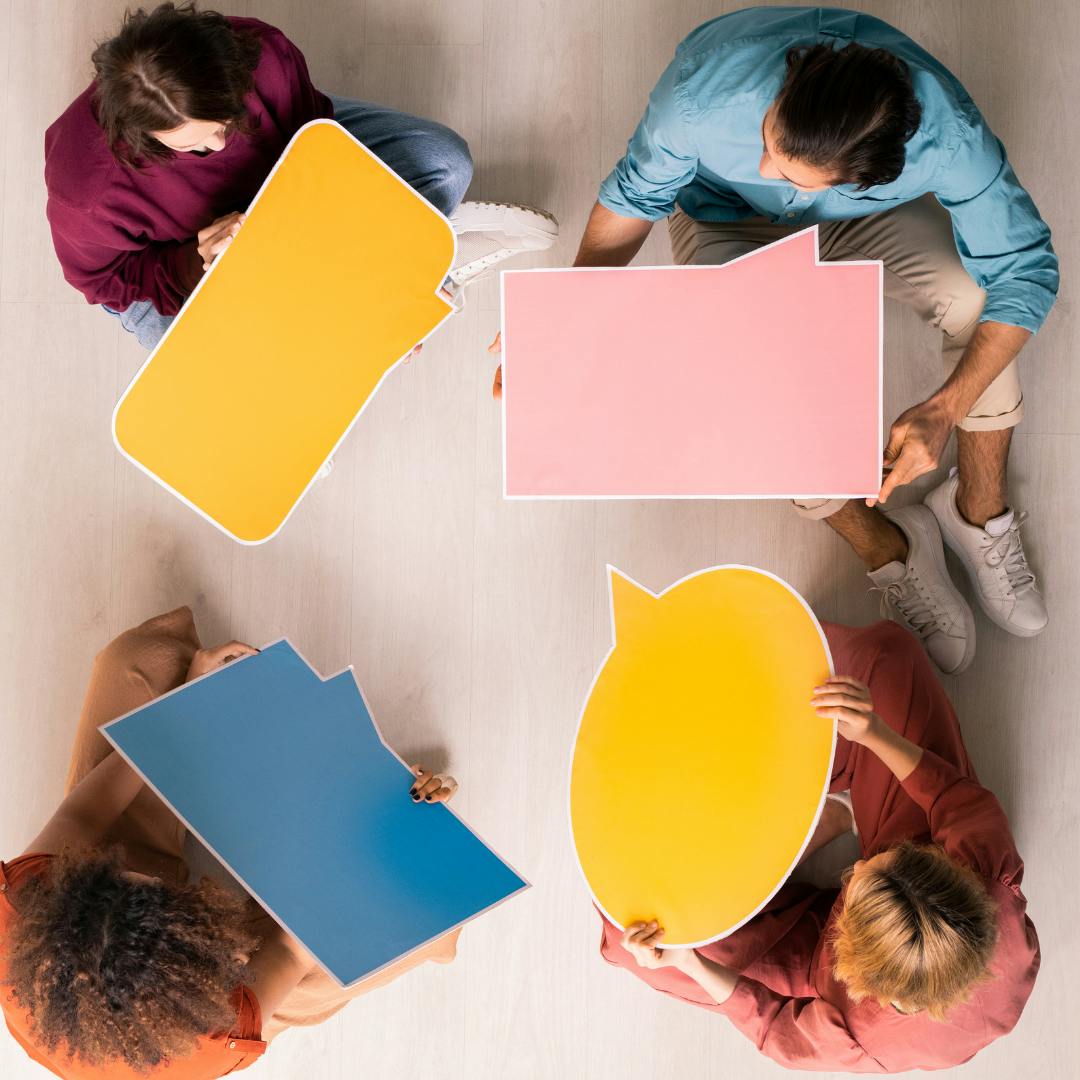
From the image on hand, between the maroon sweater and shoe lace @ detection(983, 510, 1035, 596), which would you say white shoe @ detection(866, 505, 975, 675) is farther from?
the maroon sweater

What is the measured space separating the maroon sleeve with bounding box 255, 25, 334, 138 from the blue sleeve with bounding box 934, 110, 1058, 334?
2.98 ft

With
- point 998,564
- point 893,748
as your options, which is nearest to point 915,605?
point 998,564

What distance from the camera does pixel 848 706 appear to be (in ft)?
4.60

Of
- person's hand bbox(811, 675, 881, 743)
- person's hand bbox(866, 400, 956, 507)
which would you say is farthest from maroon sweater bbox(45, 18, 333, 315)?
person's hand bbox(811, 675, 881, 743)

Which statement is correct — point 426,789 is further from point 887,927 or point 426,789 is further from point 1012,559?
point 1012,559

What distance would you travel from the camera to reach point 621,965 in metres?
1.63

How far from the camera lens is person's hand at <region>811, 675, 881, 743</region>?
1.40m

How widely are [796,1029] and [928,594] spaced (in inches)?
31.0

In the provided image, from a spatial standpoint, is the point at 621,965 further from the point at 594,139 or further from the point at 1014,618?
the point at 594,139

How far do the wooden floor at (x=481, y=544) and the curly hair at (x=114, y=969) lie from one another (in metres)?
0.52

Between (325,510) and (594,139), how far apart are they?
0.91m

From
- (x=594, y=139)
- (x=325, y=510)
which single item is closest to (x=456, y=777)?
(x=325, y=510)

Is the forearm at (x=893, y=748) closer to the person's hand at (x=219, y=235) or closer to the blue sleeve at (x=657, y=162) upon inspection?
the blue sleeve at (x=657, y=162)

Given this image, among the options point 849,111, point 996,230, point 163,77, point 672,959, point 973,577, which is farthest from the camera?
point 973,577
